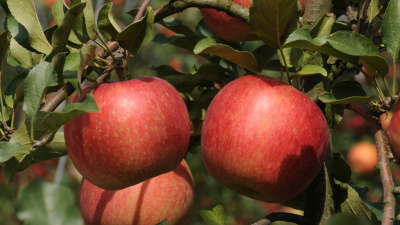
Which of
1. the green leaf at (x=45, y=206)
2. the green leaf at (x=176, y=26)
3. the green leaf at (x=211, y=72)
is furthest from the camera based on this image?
the green leaf at (x=176, y=26)

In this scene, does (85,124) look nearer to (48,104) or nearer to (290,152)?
(48,104)

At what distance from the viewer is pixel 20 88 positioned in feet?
1.90

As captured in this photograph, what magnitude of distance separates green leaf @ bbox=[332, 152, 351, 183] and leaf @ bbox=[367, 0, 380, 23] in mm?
247

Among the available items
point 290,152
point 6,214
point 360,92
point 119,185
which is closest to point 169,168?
point 119,185

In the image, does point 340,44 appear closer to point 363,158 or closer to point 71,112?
point 71,112

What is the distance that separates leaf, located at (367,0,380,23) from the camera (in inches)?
25.5

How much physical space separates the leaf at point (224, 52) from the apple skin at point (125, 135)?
10 centimetres

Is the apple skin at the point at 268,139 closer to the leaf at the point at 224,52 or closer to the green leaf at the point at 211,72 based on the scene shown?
the leaf at the point at 224,52

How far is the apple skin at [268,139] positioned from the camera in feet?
1.68

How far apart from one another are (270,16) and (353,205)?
35cm

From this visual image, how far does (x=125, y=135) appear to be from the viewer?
1.68 feet

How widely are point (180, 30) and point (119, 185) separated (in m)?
0.41

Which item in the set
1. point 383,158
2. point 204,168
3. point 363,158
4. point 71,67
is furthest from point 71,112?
point 204,168

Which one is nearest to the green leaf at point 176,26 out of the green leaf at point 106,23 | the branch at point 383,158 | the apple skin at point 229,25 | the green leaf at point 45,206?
the apple skin at point 229,25
